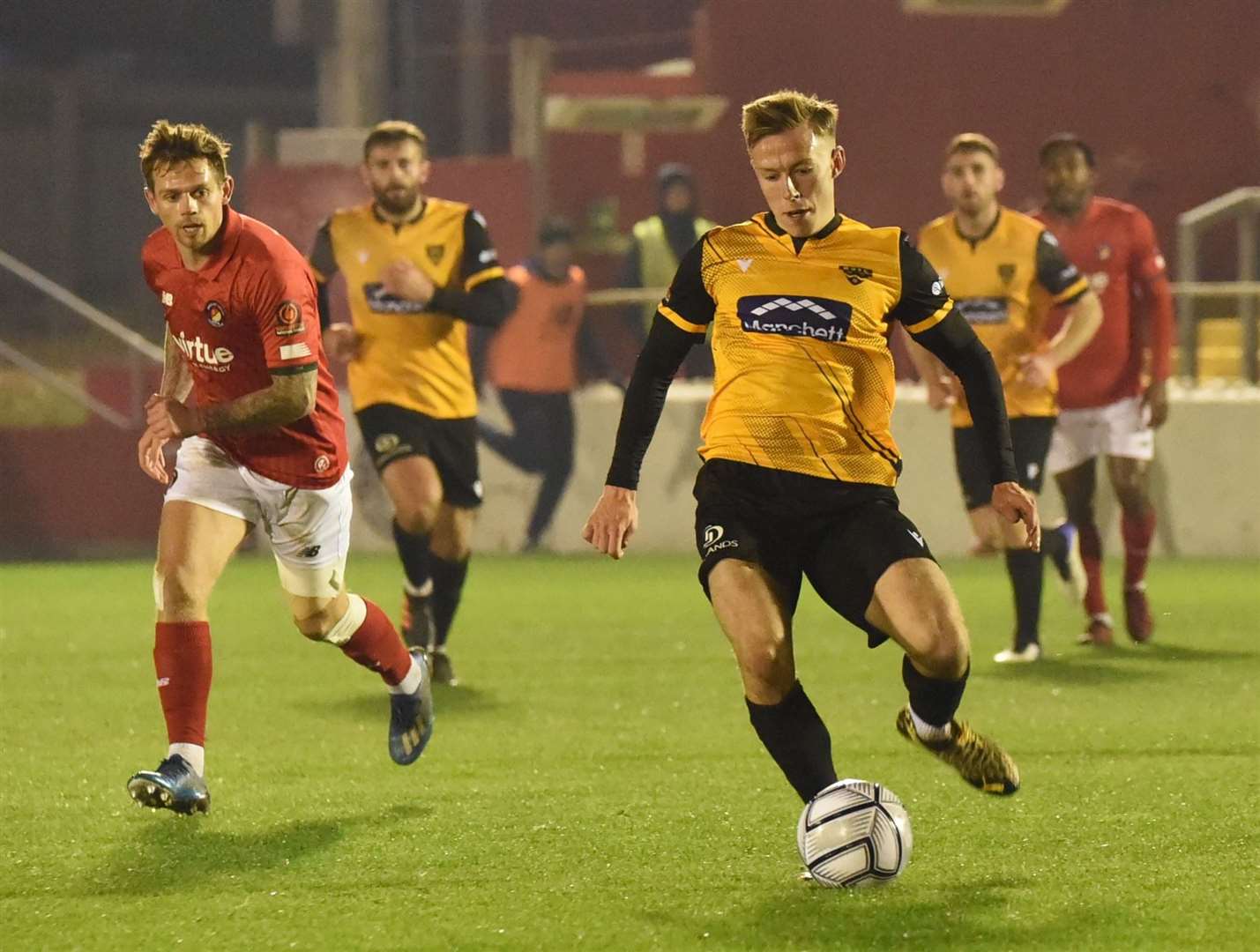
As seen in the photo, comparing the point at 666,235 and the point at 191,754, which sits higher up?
the point at 666,235

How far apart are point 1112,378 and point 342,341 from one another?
139 inches

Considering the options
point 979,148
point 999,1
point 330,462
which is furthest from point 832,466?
point 999,1

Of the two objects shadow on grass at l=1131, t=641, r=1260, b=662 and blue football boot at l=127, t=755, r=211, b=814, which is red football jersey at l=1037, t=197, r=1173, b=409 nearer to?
shadow on grass at l=1131, t=641, r=1260, b=662

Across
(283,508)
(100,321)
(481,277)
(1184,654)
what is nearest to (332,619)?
(283,508)

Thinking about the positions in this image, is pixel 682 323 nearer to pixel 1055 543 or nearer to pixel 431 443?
pixel 431 443

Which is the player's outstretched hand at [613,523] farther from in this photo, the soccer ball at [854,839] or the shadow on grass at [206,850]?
the shadow on grass at [206,850]

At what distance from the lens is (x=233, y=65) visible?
28281 mm

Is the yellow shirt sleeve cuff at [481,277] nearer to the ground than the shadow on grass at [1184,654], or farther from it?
farther from it

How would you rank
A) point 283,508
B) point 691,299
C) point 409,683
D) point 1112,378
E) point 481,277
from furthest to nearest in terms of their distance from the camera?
1. point 1112,378
2. point 481,277
3. point 409,683
4. point 283,508
5. point 691,299

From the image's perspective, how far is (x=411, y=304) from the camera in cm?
853

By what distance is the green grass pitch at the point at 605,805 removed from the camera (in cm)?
452

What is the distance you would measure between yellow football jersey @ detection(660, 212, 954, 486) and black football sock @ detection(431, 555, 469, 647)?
11.6 feet

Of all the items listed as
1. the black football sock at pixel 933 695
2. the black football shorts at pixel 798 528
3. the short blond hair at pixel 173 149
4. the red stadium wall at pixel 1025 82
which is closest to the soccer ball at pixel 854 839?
the black football sock at pixel 933 695

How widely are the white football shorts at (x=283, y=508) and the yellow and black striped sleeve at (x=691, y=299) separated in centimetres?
138
